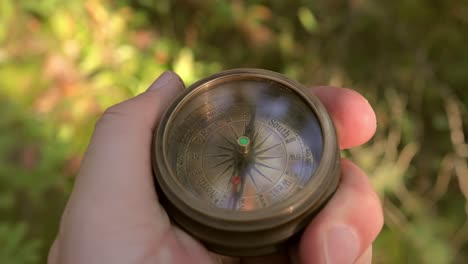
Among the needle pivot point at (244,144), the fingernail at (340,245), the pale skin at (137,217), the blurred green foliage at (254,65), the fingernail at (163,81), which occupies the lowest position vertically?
the blurred green foliage at (254,65)

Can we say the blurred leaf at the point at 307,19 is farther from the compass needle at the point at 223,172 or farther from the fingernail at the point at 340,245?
the fingernail at the point at 340,245

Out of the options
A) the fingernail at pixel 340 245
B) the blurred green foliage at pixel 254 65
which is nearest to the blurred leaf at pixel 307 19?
the blurred green foliage at pixel 254 65

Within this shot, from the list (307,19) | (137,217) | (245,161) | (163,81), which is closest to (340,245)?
(245,161)

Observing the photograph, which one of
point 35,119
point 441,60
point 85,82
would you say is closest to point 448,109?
point 441,60

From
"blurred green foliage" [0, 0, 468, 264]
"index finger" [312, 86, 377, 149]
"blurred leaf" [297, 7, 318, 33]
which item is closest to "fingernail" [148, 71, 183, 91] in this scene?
"index finger" [312, 86, 377, 149]

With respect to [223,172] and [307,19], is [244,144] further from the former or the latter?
[307,19]

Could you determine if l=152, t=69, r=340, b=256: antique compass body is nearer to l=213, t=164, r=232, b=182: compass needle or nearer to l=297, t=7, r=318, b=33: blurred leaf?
l=213, t=164, r=232, b=182: compass needle

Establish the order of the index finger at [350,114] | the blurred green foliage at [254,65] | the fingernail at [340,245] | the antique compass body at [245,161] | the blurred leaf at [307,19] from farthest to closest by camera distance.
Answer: the blurred leaf at [307,19] → the blurred green foliage at [254,65] → the index finger at [350,114] → the fingernail at [340,245] → the antique compass body at [245,161]
